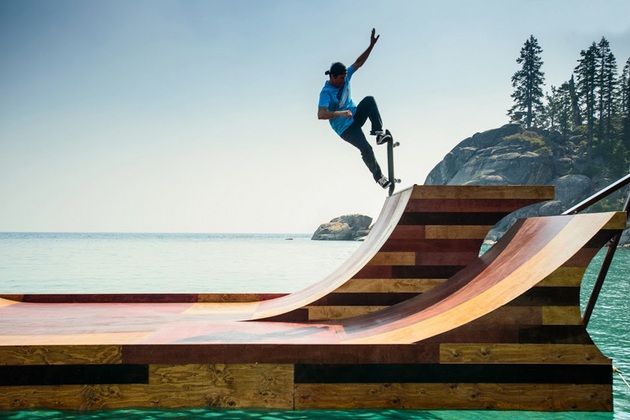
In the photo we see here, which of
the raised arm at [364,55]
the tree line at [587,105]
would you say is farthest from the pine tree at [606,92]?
Result: the raised arm at [364,55]

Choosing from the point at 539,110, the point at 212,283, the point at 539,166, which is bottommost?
the point at 212,283

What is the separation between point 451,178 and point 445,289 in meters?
107

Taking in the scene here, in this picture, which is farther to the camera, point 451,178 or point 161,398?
point 451,178

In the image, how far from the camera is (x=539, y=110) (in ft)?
338

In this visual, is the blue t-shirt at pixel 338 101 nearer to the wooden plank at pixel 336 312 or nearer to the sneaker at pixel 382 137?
the sneaker at pixel 382 137

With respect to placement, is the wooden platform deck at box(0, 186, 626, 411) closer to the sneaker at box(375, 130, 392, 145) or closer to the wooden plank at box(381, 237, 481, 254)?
the wooden plank at box(381, 237, 481, 254)

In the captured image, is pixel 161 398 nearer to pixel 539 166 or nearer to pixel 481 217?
pixel 481 217

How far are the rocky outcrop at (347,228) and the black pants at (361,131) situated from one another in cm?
10575

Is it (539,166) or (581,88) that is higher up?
A: (581,88)

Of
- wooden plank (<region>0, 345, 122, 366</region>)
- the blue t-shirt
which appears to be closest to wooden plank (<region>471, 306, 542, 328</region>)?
wooden plank (<region>0, 345, 122, 366</region>)

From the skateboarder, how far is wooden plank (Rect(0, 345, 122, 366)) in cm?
455

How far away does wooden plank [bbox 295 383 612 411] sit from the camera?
4281 mm

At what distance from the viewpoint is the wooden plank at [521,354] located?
14.2ft

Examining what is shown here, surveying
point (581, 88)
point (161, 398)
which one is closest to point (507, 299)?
point (161, 398)
